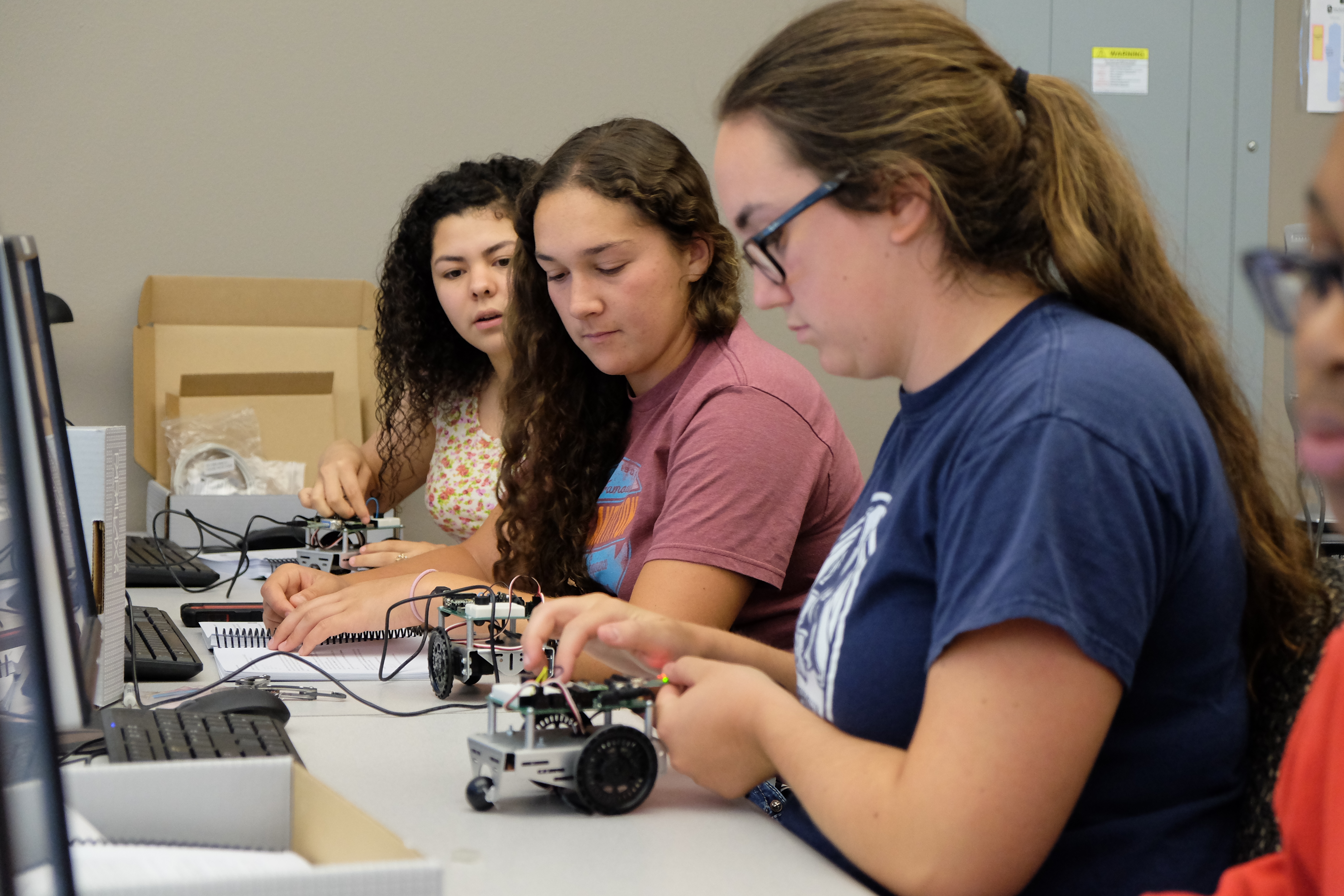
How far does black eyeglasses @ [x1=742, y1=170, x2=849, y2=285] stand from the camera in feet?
2.75

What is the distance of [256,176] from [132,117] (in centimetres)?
30

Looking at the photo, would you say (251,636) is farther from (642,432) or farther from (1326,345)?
(1326,345)

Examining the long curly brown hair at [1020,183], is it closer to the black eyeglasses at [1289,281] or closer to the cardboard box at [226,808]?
the black eyeglasses at [1289,281]

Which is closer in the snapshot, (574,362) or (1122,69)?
(574,362)

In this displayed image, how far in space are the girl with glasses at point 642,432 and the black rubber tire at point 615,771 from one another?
0.30 metres

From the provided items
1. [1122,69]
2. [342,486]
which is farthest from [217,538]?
[1122,69]

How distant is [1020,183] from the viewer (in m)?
0.84

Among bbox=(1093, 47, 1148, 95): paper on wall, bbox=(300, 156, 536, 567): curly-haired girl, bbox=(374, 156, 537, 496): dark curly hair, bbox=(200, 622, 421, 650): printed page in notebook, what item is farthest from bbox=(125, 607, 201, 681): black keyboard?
bbox=(1093, 47, 1148, 95): paper on wall

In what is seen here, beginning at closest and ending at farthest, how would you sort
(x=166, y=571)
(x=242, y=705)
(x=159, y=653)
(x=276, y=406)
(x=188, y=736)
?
(x=188, y=736) < (x=242, y=705) < (x=159, y=653) < (x=166, y=571) < (x=276, y=406)

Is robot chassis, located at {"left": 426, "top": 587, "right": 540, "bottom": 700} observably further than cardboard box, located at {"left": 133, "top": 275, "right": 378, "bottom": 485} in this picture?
No

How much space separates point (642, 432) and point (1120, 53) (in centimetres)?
252

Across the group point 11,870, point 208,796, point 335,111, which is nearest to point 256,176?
point 335,111

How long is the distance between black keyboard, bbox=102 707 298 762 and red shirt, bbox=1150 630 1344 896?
2.13 ft

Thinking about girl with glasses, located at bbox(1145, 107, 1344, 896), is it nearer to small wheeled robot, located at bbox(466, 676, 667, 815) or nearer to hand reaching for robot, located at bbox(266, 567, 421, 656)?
small wheeled robot, located at bbox(466, 676, 667, 815)
